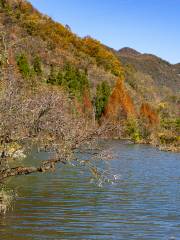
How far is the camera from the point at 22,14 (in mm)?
193750

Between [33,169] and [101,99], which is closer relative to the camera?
[33,169]

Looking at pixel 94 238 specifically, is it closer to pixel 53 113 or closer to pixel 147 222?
pixel 147 222

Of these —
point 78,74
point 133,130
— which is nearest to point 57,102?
point 133,130

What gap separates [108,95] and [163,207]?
10495cm

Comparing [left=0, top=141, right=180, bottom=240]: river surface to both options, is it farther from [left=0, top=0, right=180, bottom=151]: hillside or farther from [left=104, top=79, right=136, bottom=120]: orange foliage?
[left=104, top=79, right=136, bottom=120]: orange foliage

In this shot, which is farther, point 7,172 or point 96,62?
point 96,62

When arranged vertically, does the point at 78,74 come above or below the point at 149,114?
above

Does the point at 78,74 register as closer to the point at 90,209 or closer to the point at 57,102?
the point at 90,209

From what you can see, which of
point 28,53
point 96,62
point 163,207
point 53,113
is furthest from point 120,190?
point 96,62

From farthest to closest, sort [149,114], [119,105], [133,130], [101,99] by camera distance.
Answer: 1. [149,114]
2. [101,99]
3. [119,105]
4. [133,130]

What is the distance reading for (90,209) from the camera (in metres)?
27.7

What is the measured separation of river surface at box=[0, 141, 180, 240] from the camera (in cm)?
2250

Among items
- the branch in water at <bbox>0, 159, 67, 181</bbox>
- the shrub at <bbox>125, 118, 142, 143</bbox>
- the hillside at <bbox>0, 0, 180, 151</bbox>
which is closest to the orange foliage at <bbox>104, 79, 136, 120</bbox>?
the hillside at <bbox>0, 0, 180, 151</bbox>

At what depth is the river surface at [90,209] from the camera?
22500 millimetres
